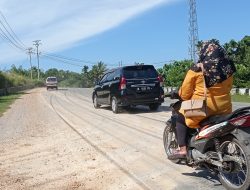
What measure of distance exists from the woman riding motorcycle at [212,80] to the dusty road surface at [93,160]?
3.54 feet

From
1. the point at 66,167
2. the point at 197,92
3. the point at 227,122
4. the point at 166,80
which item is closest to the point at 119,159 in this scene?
the point at 66,167

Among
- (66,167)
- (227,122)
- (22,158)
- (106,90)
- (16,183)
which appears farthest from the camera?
(106,90)

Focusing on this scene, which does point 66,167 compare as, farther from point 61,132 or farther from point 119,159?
point 61,132

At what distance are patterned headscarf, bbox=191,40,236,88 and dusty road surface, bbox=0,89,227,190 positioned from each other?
152cm

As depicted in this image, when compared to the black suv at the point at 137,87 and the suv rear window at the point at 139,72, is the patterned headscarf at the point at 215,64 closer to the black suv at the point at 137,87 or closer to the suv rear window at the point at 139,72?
the black suv at the point at 137,87

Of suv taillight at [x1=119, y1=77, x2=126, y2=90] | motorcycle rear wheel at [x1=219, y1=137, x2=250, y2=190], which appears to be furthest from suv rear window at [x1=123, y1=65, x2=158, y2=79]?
motorcycle rear wheel at [x1=219, y1=137, x2=250, y2=190]

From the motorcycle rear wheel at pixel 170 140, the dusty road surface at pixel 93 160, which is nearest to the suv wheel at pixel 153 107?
the dusty road surface at pixel 93 160

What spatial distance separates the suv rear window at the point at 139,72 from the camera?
19.5m

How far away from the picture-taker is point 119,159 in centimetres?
954

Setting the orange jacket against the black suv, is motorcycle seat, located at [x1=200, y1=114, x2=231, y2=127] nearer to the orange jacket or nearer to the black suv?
the orange jacket

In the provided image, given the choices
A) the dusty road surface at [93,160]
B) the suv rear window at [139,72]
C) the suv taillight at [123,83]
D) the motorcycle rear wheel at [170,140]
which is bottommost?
the dusty road surface at [93,160]

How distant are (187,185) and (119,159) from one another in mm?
2484

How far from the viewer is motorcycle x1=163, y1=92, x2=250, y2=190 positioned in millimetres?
6418

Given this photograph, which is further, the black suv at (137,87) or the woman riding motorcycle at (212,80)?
the black suv at (137,87)
